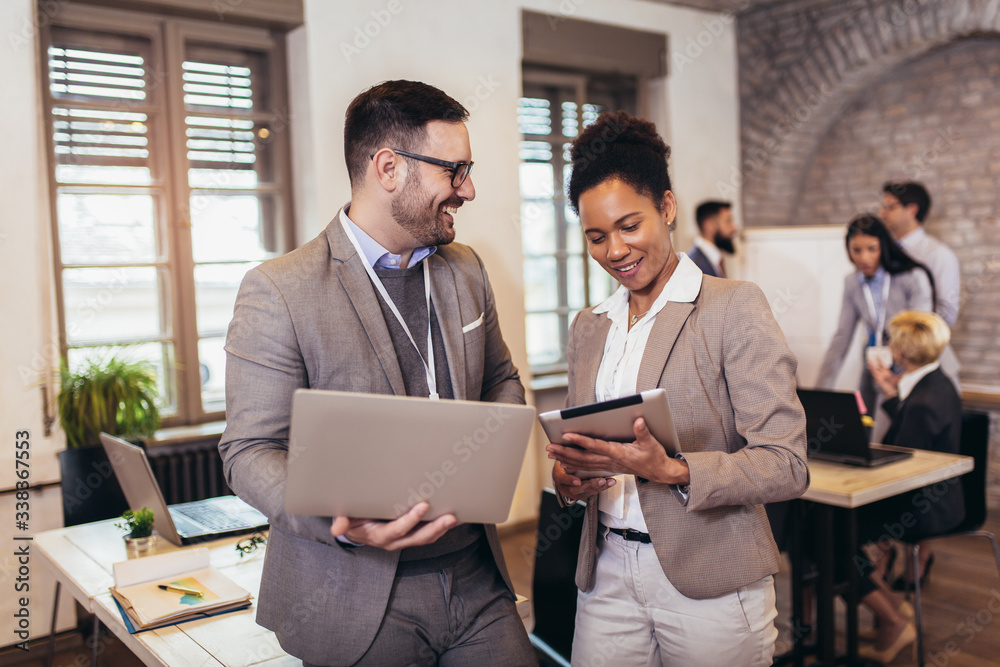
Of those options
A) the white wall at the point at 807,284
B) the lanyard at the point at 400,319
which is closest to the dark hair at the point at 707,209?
the white wall at the point at 807,284

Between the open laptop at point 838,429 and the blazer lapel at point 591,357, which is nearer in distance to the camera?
the blazer lapel at point 591,357

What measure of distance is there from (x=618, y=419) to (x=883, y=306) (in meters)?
3.52

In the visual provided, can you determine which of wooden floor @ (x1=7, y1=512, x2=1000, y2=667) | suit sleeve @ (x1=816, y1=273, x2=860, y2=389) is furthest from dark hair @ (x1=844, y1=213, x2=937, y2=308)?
wooden floor @ (x1=7, y1=512, x2=1000, y2=667)

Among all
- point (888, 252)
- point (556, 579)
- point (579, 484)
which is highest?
point (888, 252)

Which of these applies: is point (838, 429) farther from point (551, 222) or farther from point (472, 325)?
point (551, 222)

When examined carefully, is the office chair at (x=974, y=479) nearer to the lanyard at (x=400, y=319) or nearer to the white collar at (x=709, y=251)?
the white collar at (x=709, y=251)

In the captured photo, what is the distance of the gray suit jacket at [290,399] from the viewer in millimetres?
1374

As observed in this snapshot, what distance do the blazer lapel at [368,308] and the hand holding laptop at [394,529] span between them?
0.82 ft

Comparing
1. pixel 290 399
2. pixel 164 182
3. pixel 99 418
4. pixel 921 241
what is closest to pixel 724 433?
pixel 290 399

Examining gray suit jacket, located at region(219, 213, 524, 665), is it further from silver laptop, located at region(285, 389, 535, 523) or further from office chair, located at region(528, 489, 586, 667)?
office chair, located at region(528, 489, 586, 667)

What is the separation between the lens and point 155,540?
2.53m

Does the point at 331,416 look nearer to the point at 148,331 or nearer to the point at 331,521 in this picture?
the point at 331,521

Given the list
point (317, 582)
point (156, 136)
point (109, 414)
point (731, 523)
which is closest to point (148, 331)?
point (109, 414)

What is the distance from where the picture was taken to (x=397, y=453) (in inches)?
48.1
